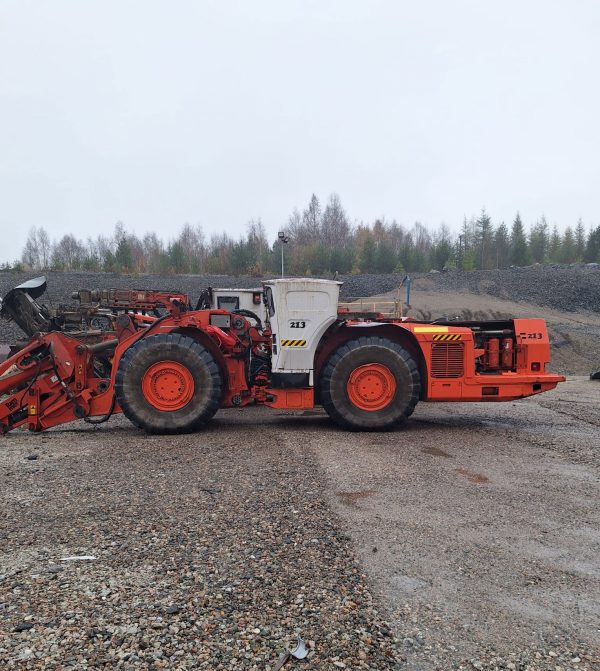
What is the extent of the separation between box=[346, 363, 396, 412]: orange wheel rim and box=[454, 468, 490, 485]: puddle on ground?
213 cm

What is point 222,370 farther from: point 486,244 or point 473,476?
point 486,244

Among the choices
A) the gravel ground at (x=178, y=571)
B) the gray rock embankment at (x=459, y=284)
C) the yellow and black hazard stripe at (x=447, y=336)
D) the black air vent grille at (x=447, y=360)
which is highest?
the gray rock embankment at (x=459, y=284)

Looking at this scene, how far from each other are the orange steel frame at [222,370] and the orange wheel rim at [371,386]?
3 centimetres

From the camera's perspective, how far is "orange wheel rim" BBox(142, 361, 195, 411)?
7.72 meters

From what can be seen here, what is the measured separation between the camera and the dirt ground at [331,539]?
2838 mm

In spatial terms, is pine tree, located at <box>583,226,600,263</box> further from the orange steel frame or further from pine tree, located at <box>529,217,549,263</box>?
the orange steel frame

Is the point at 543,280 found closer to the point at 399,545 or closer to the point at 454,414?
the point at 454,414

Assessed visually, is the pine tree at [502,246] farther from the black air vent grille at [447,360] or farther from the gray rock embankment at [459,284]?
the black air vent grille at [447,360]

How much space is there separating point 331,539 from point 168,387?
433 cm

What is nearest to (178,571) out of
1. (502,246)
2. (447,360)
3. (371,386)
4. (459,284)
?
(371,386)

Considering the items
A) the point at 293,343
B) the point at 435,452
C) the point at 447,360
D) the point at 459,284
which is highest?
the point at 459,284

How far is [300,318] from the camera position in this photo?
773 centimetres

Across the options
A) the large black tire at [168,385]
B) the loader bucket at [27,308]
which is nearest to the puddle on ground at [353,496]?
the large black tire at [168,385]

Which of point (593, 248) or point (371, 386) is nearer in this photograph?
point (371, 386)
